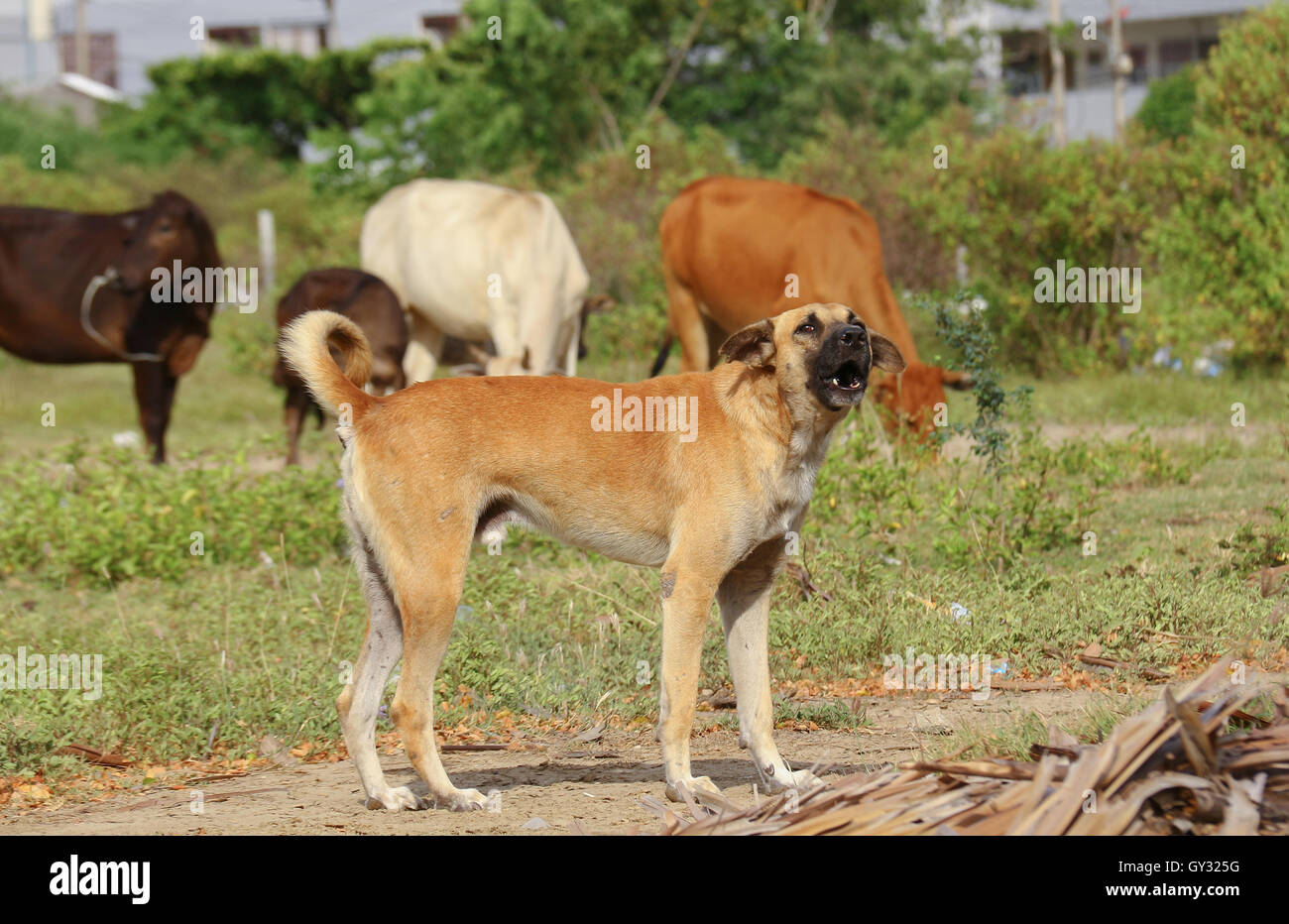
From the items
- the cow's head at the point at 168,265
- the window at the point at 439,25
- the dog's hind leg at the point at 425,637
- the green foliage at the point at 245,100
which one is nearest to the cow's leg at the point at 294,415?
the cow's head at the point at 168,265

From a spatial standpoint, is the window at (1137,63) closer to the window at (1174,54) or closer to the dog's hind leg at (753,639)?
the window at (1174,54)

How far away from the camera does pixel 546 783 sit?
5.27 metres

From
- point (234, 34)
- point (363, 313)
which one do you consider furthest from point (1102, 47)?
point (363, 313)

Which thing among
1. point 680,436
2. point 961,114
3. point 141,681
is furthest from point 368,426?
point 961,114

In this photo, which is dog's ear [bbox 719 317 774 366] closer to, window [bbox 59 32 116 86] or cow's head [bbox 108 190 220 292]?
cow's head [bbox 108 190 220 292]

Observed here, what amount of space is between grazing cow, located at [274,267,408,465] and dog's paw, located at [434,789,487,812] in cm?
632

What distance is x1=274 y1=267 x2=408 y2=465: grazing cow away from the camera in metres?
11.1

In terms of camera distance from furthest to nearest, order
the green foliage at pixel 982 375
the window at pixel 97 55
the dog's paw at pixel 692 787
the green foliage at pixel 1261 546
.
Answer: the window at pixel 97 55, the green foliage at pixel 982 375, the green foliage at pixel 1261 546, the dog's paw at pixel 692 787

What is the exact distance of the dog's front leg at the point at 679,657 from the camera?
4.82 metres

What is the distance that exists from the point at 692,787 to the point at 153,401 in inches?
343

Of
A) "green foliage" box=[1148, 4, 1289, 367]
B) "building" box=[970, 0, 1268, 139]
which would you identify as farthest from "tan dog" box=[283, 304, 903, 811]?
"building" box=[970, 0, 1268, 139]

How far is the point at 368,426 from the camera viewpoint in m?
4.98

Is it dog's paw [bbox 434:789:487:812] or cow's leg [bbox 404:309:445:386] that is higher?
cow's leg [bbox 404:309:445:386]

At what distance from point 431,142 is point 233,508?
53.8 ft
